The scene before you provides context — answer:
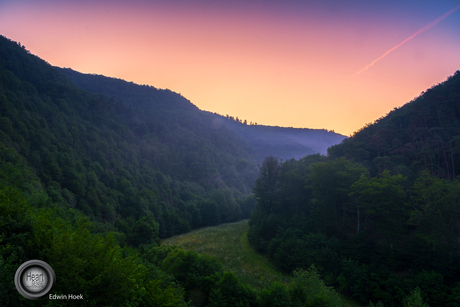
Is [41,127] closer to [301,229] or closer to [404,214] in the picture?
[301,229]

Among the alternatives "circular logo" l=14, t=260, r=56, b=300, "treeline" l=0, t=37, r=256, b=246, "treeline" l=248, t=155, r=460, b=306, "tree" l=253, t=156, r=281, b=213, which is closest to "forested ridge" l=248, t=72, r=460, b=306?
"treeline" l=248, t=155, r=460, b=306

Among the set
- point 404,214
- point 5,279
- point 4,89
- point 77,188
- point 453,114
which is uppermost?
point 453,114

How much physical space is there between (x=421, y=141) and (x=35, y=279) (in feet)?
200

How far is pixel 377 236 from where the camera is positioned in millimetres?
37875

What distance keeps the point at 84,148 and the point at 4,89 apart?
30071mm

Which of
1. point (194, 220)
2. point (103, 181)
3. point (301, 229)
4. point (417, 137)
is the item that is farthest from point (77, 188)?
point (417, 137)

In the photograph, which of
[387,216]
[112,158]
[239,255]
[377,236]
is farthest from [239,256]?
[112,158]

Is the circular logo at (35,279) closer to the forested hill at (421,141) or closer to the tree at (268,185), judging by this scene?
the forested hill at (421,141)

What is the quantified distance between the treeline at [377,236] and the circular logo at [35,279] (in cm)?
3790

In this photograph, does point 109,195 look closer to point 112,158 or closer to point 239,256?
point 112,158

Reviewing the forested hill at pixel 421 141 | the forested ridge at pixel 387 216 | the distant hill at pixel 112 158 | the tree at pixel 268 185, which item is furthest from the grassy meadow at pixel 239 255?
the forested hill at pixel 421 141

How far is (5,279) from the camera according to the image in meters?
10.5

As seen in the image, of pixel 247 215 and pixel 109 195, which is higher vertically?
pixel 109 195

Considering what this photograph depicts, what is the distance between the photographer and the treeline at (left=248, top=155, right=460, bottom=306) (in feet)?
95.7
